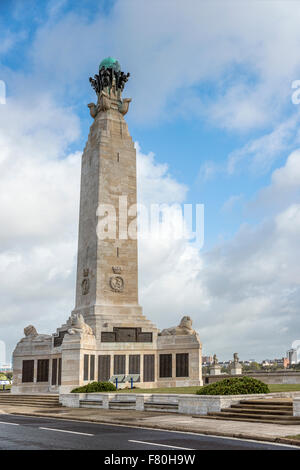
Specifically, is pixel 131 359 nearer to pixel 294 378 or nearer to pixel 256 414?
pixel 294 378

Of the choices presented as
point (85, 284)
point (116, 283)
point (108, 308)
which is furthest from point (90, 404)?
point (85, 284)

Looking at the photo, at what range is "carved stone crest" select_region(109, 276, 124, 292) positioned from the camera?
46.8 meters

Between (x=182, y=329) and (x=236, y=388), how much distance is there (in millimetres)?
20066

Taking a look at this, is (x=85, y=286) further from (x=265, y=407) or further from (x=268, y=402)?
(x=265, y=407)

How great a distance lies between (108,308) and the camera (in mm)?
45500

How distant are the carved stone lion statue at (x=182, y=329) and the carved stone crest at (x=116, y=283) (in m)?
5.75

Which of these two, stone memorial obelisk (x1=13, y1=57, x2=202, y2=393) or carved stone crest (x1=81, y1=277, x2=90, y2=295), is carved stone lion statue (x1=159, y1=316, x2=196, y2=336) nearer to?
stone memorial obelisk (x1=13, y1=57, x2=202, y2=393)

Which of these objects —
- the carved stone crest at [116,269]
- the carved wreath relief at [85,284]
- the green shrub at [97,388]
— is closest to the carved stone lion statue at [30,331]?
the carved wreath relief at [85,284]

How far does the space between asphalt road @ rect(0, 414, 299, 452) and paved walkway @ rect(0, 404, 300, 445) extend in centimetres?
61

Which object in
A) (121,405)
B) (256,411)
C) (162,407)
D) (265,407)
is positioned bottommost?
(121,405)

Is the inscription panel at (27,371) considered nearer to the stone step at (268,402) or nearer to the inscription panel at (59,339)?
the inscription panel at (59,339)

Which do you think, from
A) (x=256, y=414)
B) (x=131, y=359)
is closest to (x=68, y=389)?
(x=131, y=359)

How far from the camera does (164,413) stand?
2467 cm

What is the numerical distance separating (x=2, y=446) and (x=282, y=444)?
27.3 ft
